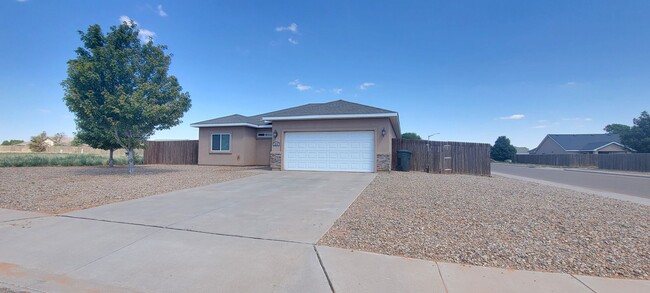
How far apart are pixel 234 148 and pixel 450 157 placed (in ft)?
45.4

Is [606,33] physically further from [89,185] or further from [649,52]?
[89,185]

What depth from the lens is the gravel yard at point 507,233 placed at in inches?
141

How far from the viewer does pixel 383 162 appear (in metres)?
14.6

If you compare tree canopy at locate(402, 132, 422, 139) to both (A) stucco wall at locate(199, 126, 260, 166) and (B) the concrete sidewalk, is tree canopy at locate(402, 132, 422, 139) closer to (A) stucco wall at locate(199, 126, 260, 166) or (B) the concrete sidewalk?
(A) stucco wall at locate(199, 126, 260, 166)

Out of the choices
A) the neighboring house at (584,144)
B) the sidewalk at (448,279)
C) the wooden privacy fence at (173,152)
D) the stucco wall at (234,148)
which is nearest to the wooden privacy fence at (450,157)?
the stucco wall at (234,148)

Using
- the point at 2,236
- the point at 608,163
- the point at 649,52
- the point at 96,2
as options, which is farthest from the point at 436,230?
the point at 608,163

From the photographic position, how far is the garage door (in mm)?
14758

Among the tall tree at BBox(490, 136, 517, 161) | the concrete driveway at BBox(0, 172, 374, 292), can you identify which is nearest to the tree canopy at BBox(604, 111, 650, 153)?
the tall tree at BBox(490, 136, 517, 161)

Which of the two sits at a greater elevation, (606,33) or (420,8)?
(420,8)

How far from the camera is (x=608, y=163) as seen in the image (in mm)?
29594

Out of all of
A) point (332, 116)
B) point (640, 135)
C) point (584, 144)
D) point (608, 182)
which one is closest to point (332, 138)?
point (332, 116)

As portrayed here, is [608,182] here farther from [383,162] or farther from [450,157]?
[383,162]

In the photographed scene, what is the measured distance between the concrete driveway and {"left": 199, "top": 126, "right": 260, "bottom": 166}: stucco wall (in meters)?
12.6

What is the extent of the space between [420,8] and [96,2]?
13.7 metres
